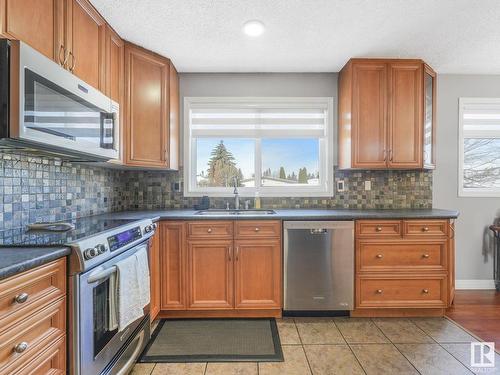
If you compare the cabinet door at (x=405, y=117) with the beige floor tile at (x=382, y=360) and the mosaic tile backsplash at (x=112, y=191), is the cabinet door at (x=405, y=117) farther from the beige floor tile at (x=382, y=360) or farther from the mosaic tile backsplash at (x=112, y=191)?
the beige floor tile at (x=382, y=360)

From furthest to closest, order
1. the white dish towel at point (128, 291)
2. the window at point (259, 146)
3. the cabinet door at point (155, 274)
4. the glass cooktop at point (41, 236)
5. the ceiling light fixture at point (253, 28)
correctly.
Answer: the window at point (259, 146) < the cabinet door at point (155, 274) < the ceiling light fixture at point (253, 28) < the white dish towel at point (128, 291) < the glass cooktop at point (41, 236)

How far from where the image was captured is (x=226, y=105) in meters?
3.05

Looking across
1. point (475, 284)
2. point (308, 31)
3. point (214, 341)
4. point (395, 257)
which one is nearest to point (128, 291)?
point (214, 341)

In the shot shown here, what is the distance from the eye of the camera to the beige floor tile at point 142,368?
178 centimetres

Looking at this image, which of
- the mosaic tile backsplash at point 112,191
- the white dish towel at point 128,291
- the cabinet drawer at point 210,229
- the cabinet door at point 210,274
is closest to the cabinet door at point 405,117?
the mosaic tile backsplash at point 112,191

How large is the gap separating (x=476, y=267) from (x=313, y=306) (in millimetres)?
2101

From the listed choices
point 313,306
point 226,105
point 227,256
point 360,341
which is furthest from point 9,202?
point 360,341

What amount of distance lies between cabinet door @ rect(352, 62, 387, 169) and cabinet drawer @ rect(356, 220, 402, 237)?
1.94ft

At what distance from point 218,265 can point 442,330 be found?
6.19 feet

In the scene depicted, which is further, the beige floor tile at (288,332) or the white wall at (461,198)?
the white wall at (461,198)

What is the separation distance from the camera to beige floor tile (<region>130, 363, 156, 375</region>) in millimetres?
1782

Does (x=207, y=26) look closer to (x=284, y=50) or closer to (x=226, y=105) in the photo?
(x=284, y=50)

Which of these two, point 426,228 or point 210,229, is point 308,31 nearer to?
point 210,229

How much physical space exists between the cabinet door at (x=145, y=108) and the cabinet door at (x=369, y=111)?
5.97 ft
